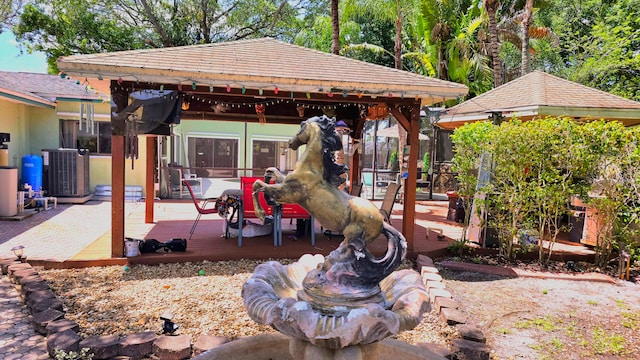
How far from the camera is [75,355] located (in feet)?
9.50

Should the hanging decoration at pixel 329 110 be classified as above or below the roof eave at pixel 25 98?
below

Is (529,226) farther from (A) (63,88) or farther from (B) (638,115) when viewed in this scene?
(A) (63,88)

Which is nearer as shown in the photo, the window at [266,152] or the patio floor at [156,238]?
the patio floor at [156,238]

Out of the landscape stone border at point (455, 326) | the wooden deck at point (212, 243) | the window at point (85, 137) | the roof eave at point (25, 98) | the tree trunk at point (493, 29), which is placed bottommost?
the landscape stone border at point (455, 326)

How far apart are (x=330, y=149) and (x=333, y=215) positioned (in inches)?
14.1

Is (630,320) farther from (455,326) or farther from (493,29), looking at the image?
(493,29)

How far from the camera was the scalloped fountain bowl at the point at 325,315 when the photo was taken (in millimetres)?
1803

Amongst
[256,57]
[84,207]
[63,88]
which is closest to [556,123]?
[256,57]

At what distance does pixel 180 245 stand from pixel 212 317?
2.27 m

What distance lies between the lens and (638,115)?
7828 mm

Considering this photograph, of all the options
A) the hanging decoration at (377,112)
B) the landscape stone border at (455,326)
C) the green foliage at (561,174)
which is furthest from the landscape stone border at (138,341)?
the hanging decoration at (377,112)

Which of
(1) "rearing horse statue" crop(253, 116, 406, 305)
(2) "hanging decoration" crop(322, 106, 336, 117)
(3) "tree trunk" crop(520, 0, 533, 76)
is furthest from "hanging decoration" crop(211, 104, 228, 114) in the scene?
(3) "tree trunk" crop(520, 0, 533, 76)

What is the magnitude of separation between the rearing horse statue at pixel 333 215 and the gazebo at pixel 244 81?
373cm

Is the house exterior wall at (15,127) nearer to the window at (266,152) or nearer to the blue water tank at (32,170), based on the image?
the blue water tank at (32,170)
